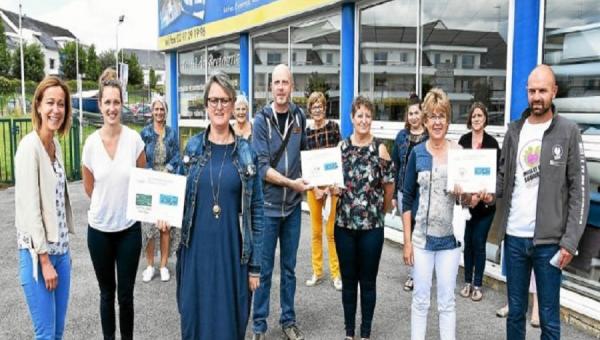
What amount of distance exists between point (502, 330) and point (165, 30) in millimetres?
12588

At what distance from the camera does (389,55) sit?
7527 millimetres

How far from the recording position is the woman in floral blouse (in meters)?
3.89

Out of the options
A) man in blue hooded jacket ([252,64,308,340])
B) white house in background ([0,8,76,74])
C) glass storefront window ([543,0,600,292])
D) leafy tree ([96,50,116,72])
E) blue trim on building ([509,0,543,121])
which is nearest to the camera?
man in blue hooded jacket ([252,64,308,340])

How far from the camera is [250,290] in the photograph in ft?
10.3

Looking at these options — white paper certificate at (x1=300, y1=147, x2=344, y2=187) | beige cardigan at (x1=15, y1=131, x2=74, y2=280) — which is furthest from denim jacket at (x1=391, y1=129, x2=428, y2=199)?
beige cardigan at (x1=15, y1=131, x2=74, y2=280)

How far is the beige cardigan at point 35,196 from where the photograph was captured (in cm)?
288

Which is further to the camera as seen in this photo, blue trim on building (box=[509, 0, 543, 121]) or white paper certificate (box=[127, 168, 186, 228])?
blue trim on building (box=[509, 0, 543, 121])

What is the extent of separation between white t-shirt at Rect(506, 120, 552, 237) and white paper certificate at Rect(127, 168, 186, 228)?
2.17 m

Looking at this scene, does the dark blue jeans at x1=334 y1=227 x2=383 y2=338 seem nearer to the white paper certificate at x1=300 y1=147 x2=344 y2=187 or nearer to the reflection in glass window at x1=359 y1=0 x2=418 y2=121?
the white paper certificate at x1=300 y1=147 x2=344 y2=187

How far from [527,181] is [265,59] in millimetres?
7682

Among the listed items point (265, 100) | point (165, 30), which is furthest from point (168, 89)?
point (265, 100)

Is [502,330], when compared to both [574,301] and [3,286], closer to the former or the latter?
[574,301]

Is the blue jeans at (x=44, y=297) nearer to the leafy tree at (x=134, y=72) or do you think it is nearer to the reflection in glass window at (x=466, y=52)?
the reflection in glass window at (x=466, y=52)

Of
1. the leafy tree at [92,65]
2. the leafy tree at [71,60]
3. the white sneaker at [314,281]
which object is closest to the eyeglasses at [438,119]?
the white sneaker at [314,281]
